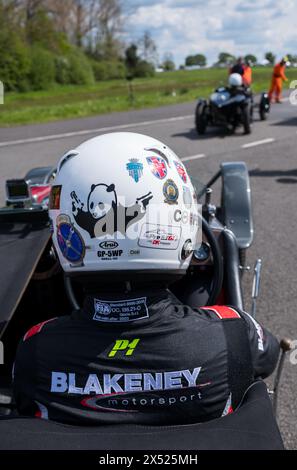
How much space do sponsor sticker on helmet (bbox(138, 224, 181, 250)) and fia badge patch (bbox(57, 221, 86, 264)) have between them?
17 cm

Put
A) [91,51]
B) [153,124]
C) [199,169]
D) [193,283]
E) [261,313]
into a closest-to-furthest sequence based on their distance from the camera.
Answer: [193,283] < [261,313] < [199,169] < [153,124] < [91,51]

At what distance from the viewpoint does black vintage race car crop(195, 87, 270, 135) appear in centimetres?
1317

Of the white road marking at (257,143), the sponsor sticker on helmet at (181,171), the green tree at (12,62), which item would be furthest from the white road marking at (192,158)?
the green tree at (12,62)

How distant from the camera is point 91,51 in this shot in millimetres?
56375

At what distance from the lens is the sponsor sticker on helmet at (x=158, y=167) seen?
1.70 meters

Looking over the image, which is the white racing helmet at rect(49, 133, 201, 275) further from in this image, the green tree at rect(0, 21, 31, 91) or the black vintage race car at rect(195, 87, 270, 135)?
the green tree at rect(0, 21, 31, 91)

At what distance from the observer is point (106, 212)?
5.38 feet

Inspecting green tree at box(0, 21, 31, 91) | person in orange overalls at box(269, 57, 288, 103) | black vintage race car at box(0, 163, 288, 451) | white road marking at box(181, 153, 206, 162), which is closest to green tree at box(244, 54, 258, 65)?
person in orange overalls at box(269, 57, 288, 103)

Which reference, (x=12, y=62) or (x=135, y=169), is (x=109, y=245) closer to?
(x=135, y=169)

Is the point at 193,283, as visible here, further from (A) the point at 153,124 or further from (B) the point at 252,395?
(A) the point at 153,124

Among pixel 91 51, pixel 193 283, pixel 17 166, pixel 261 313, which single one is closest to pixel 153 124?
pixel 17 166

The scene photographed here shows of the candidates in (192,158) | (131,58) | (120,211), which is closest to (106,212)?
(120,211)

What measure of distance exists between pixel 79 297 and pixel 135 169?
1.26 metres
